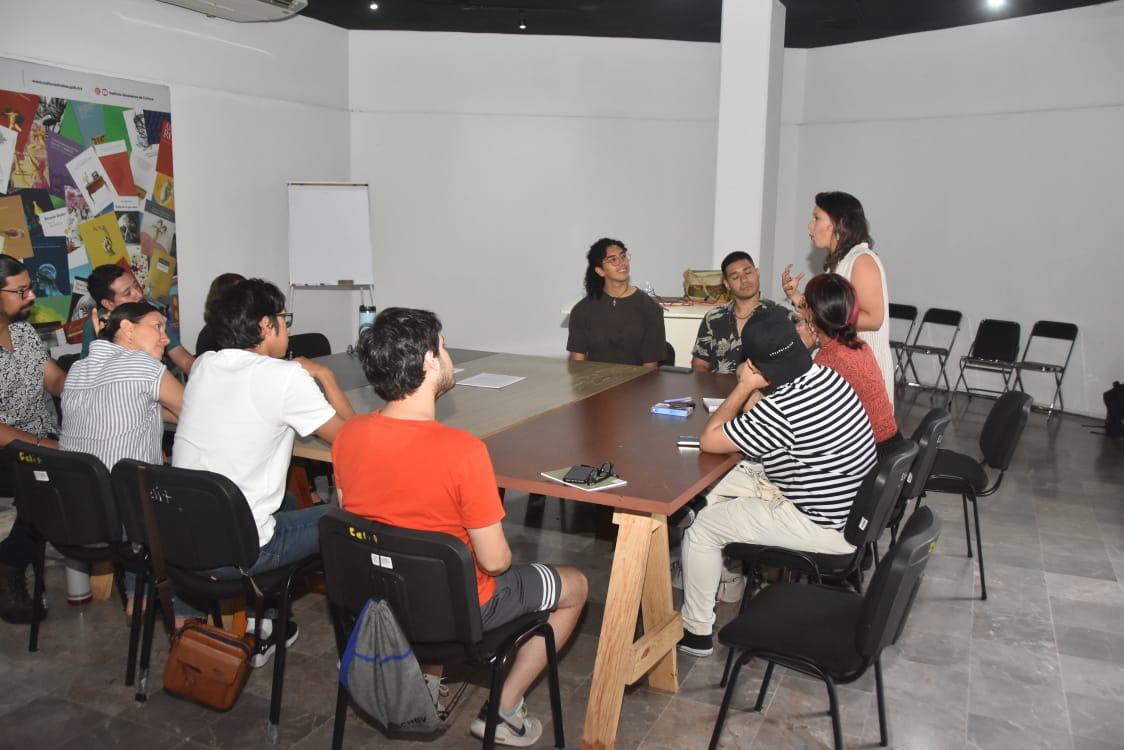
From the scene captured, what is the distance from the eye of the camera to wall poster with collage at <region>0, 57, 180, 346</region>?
18.1ft

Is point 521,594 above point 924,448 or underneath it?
underneath

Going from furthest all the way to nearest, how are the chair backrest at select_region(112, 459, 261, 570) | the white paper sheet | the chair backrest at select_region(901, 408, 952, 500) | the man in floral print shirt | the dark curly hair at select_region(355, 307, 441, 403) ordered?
the man in floral print shirt, the white paper sheet, the chair backrest at select_region(901, 408, 952, 500), the chair backrest at select_region(112, 459, 261, 570), the dark curly hair at select_region(355, 307, 441, 403)

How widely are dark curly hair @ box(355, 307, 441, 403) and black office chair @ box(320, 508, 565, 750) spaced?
1.07ft

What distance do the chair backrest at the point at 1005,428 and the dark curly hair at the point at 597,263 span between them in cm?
202

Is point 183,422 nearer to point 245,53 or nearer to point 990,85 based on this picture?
point 245,53

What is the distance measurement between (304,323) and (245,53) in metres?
2.30

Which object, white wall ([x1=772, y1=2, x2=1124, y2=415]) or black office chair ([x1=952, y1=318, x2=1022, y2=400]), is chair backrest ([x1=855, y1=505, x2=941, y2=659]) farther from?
white wall ([x1=772, y1=2, x2=1124, y2=415])

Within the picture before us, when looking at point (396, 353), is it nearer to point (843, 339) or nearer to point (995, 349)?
point (843, 339)

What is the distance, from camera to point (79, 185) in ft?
19.4

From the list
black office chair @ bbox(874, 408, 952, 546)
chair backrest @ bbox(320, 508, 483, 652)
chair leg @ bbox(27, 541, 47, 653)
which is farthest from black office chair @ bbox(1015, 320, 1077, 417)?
chair leg @ bbox(27, 541, 47, 653)

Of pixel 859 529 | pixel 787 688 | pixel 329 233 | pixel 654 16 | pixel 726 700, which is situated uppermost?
pixel 654 16

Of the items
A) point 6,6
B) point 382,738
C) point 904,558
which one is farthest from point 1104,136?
point 6,6

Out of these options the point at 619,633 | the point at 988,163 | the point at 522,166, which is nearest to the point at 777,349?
the point at 619,633

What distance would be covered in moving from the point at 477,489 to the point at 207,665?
108 cm
